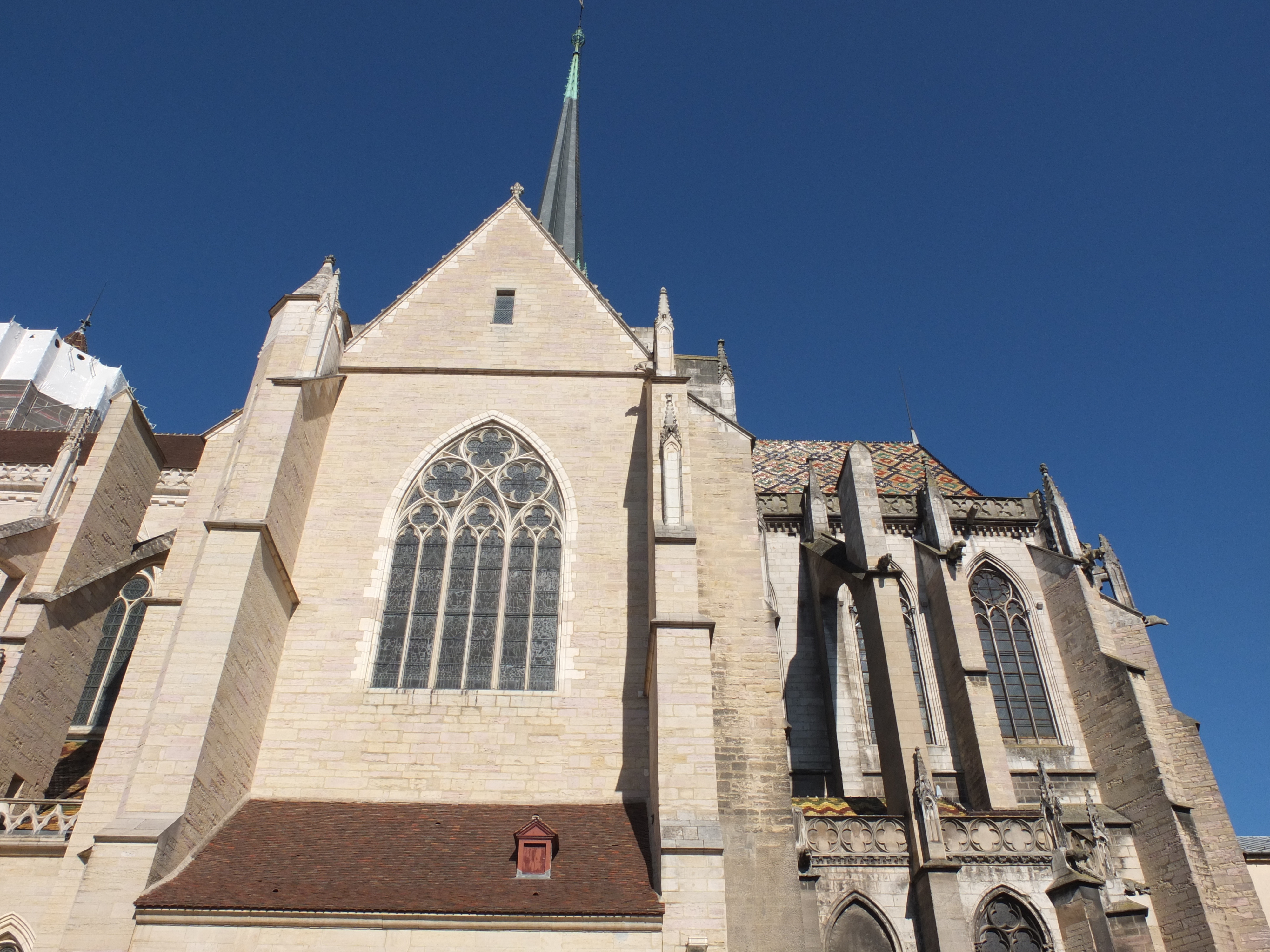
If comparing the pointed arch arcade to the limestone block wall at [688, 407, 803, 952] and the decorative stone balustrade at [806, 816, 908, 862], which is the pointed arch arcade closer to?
the decorative stone balustrade at [806, 816, 908, 862]

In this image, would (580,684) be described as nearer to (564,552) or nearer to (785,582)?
(564,552)

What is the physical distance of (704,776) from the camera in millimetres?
8523

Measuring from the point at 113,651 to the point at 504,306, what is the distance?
26.8 feet

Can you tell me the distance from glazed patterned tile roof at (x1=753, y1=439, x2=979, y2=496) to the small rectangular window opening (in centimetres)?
661

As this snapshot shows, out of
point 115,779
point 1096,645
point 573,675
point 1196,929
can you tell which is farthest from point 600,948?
point 1096,645

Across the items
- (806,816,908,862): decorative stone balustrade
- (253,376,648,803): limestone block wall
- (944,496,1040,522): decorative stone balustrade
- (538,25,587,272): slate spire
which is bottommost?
(806,816,908,862): decorative stone balustrade

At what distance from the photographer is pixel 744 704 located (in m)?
10.1

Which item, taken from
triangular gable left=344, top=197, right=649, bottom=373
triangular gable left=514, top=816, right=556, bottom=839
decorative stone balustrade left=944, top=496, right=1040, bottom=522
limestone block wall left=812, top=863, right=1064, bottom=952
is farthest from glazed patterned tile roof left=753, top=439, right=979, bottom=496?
triangular gable left=514, top=816, right=556, bottom=839

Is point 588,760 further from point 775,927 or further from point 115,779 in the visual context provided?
point 115,779

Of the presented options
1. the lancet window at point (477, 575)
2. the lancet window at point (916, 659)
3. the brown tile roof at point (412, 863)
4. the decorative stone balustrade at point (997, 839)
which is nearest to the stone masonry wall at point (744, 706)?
the brown tile roof at point (412, 863)

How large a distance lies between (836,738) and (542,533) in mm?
5926

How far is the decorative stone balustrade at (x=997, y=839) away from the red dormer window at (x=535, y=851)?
5.47 meters

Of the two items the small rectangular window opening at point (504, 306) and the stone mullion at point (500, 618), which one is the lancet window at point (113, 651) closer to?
the stone mullion at point (500, 618)

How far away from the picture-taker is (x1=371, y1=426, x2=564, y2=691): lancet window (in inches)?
424
